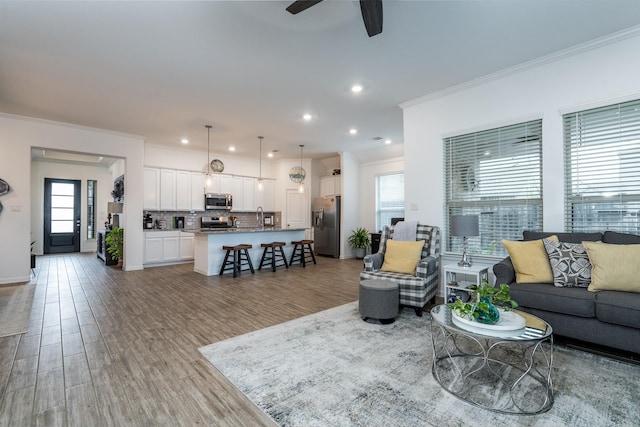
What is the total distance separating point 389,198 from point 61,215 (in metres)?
9.51

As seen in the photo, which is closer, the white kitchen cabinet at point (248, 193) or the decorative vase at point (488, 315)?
the decorative vase at point (488, 315)

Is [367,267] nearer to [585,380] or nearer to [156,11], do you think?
[585,380]

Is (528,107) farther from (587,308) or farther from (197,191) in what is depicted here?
(197,191)

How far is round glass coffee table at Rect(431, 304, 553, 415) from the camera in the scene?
5.76 feet

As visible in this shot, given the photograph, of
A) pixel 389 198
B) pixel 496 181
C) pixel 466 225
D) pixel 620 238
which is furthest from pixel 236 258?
pixel 620 238

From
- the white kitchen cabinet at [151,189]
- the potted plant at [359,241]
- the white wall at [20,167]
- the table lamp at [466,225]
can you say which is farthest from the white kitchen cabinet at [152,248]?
the table lamp at [466,225]

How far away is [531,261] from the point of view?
286 centimetres

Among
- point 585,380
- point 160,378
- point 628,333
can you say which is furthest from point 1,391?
point 628,333

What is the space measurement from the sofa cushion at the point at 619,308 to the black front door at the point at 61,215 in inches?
458

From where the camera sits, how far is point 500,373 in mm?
2135

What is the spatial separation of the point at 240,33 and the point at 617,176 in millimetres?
3914

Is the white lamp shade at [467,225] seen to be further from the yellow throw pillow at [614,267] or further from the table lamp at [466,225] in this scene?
the yellow throw pillow at [614,267]

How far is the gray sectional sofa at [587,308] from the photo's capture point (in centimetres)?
220

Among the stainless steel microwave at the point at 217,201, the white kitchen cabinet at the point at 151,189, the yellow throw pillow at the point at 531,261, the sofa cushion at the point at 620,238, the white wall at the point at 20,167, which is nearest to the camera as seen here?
the sofa cushion at the point at 620,238
